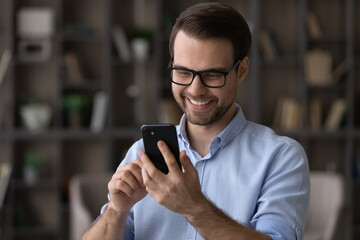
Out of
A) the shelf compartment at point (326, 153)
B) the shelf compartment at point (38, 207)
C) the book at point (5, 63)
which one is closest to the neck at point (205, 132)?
the book at point (5, 63)

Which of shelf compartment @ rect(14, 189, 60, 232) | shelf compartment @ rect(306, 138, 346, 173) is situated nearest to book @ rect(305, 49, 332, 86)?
shelf compartment @ rect(306, 138, 346, 173)

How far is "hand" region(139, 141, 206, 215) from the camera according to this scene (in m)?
1.39

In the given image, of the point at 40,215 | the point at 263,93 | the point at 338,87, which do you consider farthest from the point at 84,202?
the point at 338,87

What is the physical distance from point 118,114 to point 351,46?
83.4 inches

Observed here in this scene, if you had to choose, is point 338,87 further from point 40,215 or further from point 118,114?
point 40,215

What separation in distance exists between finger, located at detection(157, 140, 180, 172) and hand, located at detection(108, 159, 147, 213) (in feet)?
0.28

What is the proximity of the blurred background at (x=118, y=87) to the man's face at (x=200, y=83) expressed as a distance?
365 cm

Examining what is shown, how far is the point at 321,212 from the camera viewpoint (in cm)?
414

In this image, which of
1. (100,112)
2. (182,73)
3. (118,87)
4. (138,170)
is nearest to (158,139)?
(138,170)

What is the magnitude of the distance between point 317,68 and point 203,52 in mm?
4134

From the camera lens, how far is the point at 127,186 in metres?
1.52

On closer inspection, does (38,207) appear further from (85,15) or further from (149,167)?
(149,167)

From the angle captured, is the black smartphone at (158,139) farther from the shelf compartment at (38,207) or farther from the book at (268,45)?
the book at (268,45)

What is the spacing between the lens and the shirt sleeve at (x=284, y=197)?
4.98 feet
